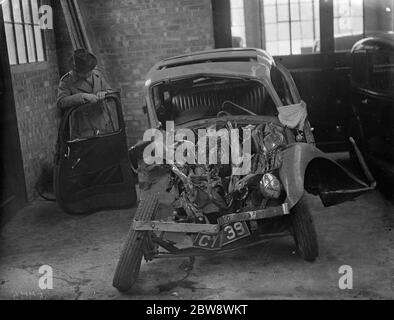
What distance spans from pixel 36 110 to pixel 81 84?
4.20 feet

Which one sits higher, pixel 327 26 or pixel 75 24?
pixel 75 24

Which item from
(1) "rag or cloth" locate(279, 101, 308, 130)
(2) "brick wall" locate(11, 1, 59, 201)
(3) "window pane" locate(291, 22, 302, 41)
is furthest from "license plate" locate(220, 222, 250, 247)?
(3) "window pane" locate(291, 22, 302, 41)

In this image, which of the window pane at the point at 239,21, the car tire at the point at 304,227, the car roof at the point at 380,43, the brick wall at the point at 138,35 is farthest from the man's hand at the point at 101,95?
the window pane at the point at 239,21

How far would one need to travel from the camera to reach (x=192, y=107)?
612 cm

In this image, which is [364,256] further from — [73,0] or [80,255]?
[73,0]

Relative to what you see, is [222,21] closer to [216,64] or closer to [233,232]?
[216,64]

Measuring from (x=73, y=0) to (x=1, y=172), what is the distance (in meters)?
3.03

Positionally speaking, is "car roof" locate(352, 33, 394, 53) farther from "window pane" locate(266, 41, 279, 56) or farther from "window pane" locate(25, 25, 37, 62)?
"window pane" locate(25, 25, 37, 62)

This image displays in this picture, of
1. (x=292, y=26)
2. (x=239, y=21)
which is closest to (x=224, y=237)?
(x=292, y=26)

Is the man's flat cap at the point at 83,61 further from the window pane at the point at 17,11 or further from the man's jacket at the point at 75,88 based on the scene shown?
the window pane at the point at 17,11

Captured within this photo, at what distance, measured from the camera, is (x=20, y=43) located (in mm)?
7496

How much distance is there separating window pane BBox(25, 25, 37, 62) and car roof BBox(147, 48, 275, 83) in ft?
7.89

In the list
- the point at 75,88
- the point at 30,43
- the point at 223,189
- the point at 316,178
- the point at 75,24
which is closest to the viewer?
the point at 223,189
